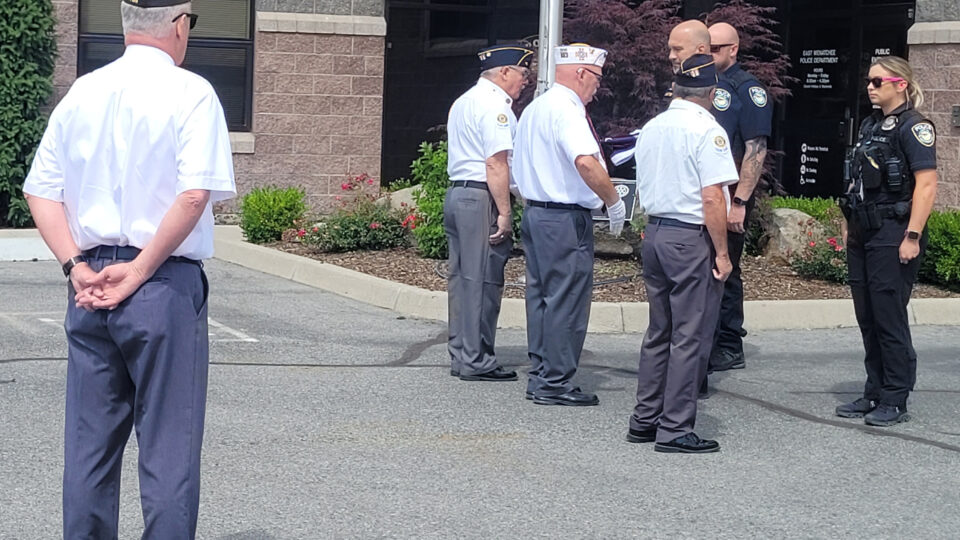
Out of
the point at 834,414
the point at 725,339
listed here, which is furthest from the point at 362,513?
the point at 725,339

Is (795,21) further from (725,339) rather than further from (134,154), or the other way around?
(134,154)

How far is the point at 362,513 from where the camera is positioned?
210 inches

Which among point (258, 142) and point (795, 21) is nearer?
point (258, 142)

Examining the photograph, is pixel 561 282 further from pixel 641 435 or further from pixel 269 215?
pixel 269 215

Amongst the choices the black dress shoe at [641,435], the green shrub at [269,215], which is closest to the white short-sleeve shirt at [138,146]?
the black dress shoe at [641,435]

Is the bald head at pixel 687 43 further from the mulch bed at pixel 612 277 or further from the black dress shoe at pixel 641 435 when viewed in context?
the mulch bed at pixel 612 277

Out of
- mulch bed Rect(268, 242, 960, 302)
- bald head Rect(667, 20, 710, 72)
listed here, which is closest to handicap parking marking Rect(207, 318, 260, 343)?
mulch bed Rect(268, 242, 960, 302)

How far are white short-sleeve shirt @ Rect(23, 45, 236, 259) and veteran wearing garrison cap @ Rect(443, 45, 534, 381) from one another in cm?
406

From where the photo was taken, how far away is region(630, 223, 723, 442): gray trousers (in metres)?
6.42

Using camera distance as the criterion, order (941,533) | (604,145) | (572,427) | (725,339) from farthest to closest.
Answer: (604,145) → (725,339) → (572,427) → (941,533)

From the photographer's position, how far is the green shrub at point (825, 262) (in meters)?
11.4

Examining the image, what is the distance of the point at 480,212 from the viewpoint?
26.2 feet

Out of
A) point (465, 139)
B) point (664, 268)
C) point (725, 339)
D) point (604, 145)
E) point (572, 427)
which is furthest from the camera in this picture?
point (604, 145)

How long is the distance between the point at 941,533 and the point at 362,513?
2.22 meters
